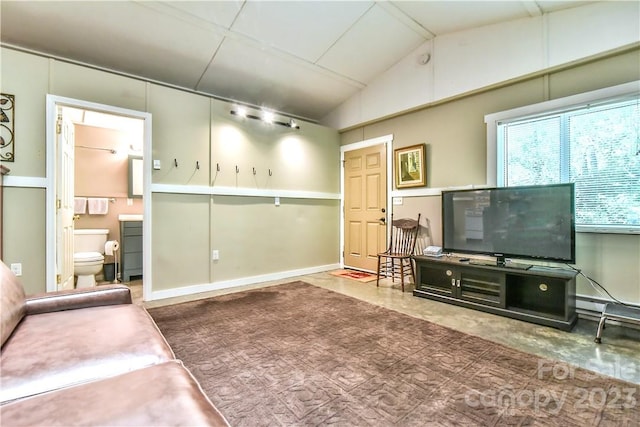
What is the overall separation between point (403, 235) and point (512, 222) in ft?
5.09

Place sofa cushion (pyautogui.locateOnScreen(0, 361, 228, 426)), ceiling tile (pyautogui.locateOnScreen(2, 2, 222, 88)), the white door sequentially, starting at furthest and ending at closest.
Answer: the white door < ceiling tile (pyautogui.locateOnScreen(2, 2, 222, 88)) < sofa cushion (pyautogui.locateOnScreen(0, 361, 228, 426))

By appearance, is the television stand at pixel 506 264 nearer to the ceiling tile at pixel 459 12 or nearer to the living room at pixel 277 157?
the living room at pixel 277 157

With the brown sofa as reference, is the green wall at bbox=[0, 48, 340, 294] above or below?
above

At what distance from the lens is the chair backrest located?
4156 mm

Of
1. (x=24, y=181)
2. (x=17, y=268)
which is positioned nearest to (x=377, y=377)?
(x=17, y=268)

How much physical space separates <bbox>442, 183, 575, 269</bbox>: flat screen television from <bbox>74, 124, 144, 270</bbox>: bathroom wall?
4.50m

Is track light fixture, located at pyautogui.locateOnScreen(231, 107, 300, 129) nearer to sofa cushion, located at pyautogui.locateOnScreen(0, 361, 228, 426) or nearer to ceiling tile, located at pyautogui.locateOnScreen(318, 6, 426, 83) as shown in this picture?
ceiling tile, located at pyautogui.locateOnScreen(318, 6, 426, 83)

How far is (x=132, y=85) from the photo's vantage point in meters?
3.26

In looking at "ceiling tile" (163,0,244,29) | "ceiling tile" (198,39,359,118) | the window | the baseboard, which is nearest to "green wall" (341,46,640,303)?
the window

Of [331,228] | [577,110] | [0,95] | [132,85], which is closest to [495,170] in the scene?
[577,110]

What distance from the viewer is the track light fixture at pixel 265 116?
13.2 feet

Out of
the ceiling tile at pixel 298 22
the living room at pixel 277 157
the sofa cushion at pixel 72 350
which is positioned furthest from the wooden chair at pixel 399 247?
the sofa cushion at pixel 72 350

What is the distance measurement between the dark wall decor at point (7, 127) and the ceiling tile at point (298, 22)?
7.20ft

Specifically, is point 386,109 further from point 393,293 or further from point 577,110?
point 393,293
